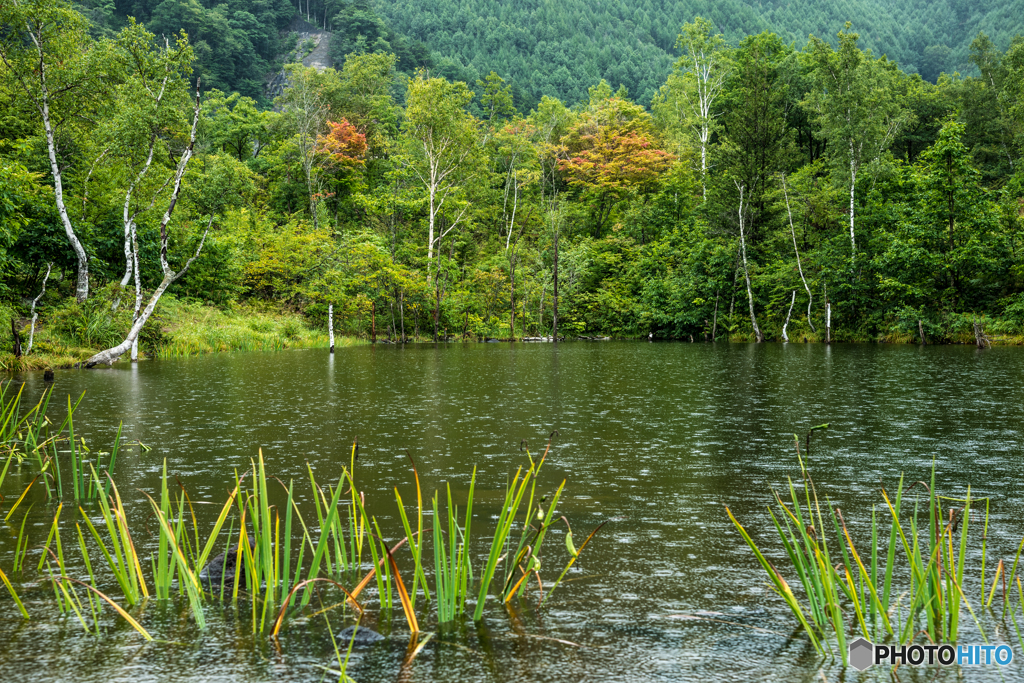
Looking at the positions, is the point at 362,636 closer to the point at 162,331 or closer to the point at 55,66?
the point at 55,66

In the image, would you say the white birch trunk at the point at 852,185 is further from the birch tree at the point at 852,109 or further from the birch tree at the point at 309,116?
the birch tree at the point at 309,116

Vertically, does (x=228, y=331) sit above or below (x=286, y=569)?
above

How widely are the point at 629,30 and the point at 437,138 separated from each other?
8319 cm

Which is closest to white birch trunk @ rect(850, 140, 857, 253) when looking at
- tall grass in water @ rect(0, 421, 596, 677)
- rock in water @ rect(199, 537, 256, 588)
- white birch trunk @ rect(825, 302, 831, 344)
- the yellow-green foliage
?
white birch trunk @ rect(825, 302, 831, 344)

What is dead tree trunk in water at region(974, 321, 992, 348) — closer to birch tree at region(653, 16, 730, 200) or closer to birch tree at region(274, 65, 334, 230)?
birch tree at region(653, 16, 730, 200)

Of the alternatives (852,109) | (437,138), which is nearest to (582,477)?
(852,109)

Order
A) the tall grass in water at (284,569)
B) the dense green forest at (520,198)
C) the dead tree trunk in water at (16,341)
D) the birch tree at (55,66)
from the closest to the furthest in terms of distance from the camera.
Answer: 1. the tall grass in water at (284,569)
2. the dead tree trunk in water at (16,341)
3. the birch tree at (55,66)
4. the dense green forest at (520,198)

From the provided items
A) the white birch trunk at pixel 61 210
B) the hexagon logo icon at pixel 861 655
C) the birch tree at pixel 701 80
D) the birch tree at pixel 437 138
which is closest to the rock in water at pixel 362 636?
the hexagon logo icon at pixel 861 655

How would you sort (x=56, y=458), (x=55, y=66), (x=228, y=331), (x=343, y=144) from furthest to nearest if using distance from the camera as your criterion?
(x=343, y=144) < (x=228, y=331) < (x=55, y=66) < (x=56, y=458)

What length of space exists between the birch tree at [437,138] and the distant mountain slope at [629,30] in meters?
48.0

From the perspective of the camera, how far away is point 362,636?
4.36 meters

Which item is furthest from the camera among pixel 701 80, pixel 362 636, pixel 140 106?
pixel 701 80

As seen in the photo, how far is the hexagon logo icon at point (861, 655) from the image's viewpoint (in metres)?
3.97

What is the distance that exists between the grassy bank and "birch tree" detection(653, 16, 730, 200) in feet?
107
